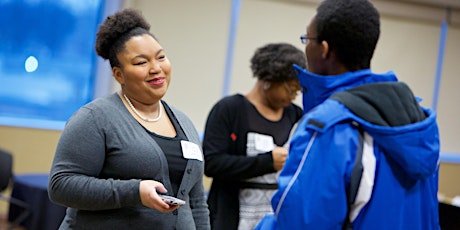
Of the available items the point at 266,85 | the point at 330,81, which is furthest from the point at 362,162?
the point at 266,85

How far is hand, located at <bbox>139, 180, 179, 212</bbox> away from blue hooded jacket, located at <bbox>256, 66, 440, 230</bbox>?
352mm

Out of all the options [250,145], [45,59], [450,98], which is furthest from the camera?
[450,98]

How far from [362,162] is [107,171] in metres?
0.78

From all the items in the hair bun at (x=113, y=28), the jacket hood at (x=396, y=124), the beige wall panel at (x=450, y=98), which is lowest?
the beige wall panel at (x=450, y=98)

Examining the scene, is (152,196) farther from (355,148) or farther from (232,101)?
(232,101)

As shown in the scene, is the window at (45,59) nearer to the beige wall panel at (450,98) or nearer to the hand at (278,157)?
the hand at (278,157)

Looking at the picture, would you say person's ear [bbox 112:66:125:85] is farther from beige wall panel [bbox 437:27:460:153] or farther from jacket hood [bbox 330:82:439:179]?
beige wall panel [bbox 437:27:460:153]

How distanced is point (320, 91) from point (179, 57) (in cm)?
398

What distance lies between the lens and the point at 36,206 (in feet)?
11.9

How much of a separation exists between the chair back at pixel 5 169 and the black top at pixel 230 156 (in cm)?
232

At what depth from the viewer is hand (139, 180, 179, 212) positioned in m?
1.54

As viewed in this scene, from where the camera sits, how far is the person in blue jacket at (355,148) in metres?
1.26

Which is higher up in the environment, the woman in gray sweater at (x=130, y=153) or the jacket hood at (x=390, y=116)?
the jacket hood at (x=390, y=116)

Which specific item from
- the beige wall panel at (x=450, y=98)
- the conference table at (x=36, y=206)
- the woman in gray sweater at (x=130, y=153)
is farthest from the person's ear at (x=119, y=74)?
the beige wall panel at (x=450, y=98)
